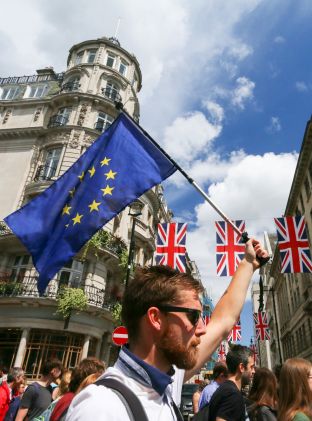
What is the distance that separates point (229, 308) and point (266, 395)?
243cm

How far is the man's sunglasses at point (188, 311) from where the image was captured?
1825mm

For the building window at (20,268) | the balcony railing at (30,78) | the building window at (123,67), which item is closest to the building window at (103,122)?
the building window at (123,67)

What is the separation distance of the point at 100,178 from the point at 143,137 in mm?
1006

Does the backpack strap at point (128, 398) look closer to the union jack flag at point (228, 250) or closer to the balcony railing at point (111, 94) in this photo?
the union jack flag at point (228, 250)

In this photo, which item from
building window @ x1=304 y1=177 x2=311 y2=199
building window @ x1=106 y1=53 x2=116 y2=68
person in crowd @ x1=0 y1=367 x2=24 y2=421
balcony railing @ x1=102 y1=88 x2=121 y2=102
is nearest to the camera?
person in crowd @ x1=0 y1=367 x2=24 y2=421

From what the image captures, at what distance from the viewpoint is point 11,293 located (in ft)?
67.5

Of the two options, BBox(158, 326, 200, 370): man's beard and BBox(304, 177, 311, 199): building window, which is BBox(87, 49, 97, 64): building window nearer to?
BBox(304, 177, 311, 199): building window

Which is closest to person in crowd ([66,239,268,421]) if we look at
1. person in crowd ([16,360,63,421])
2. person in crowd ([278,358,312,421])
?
person in crowd ([278,358,312,421])

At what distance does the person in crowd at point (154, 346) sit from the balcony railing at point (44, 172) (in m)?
24.6

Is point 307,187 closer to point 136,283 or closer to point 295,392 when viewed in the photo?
point 295,392

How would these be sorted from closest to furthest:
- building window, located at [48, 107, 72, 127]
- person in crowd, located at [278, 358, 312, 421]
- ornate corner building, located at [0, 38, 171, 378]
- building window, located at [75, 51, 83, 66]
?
1. person in crowd, located at [278, 358, 312, 421]
2. ornate corner building, located at [0, 38, 171, 378]
3. building window, located at [48, 107, 72, 127]
4. building window, located at [75, 51, 83, 66]

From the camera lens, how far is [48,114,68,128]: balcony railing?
90.2 feet

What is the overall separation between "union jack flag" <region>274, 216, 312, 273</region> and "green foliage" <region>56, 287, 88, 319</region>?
12.2 meters

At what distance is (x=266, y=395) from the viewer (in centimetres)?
430
